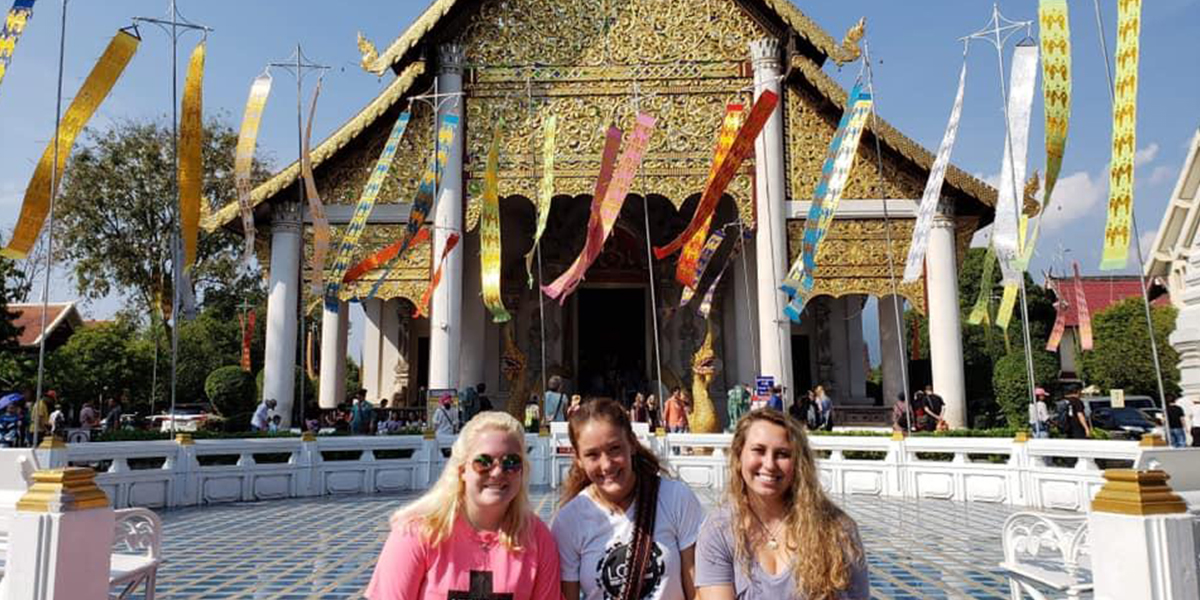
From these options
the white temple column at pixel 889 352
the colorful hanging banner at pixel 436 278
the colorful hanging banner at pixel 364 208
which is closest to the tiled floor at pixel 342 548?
the colorful hanging banner at pixel 364 208

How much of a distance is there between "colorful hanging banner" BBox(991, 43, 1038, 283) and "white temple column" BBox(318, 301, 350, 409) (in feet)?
43.3

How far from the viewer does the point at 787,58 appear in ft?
52.0

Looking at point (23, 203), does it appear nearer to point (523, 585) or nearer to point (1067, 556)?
point (523, 585)

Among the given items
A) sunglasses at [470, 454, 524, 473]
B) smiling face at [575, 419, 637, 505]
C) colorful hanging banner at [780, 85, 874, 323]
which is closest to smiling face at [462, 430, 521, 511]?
sunglasses at [470, 454, 524, 473]

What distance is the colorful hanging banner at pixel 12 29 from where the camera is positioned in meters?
8.29

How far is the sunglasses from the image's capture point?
86.7 inches

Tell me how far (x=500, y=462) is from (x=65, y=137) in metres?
8.93

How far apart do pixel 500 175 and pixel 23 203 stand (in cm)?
834

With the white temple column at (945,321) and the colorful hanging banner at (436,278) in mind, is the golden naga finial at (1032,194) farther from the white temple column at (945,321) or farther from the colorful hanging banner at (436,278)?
the colorful hanging banner at (436,278)

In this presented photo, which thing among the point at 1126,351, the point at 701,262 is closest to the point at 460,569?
the point at 701,262

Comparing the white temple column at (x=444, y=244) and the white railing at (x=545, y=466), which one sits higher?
the white temple column at (x=444, y=244)

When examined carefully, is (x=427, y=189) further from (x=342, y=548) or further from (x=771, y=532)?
(x=771, y=532)

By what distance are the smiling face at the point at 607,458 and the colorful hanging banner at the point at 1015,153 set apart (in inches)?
346

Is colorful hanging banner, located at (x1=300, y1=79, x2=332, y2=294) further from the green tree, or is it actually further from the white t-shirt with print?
the green tree
